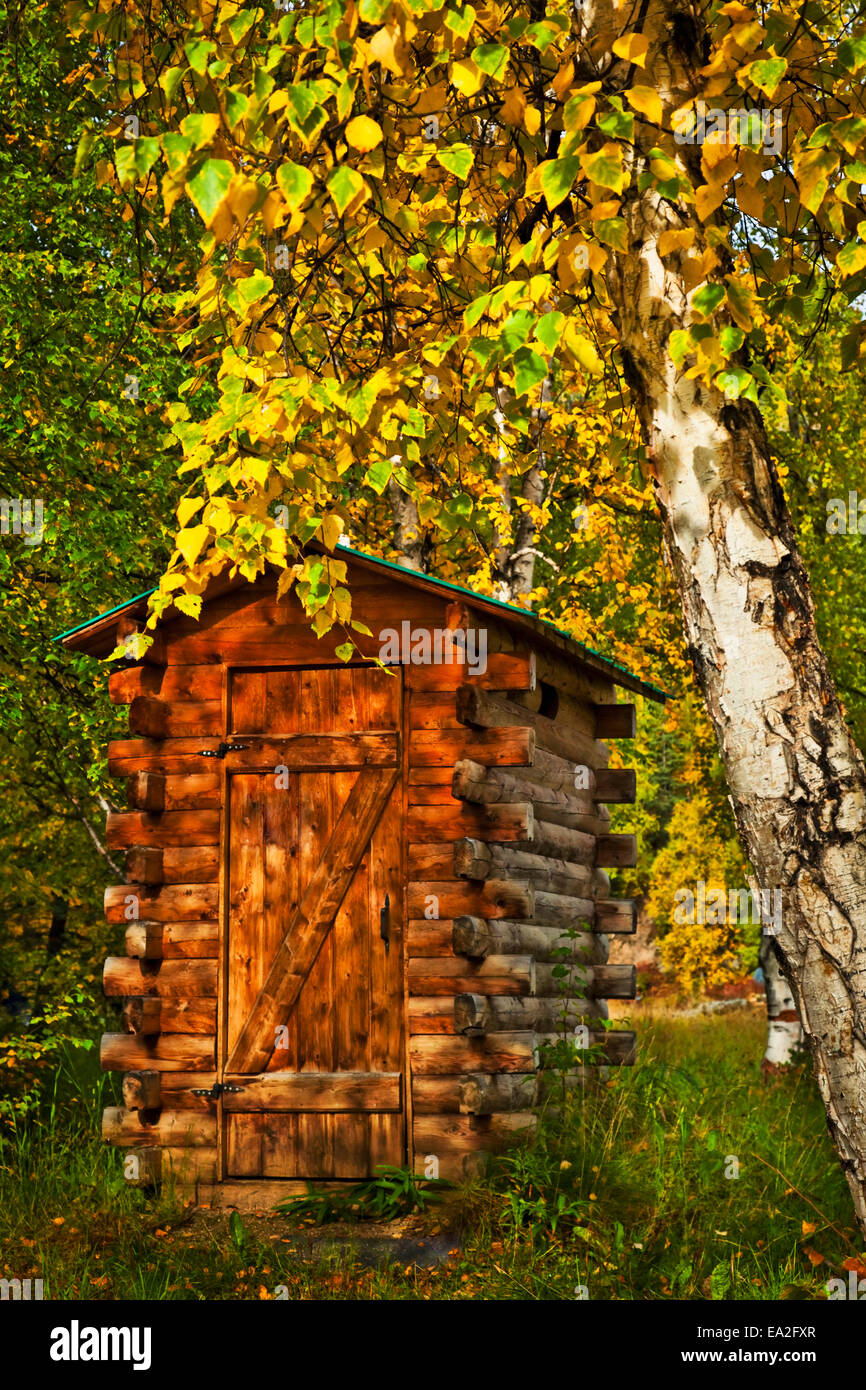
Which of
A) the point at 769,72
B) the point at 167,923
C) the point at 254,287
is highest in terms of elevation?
the point at 769,72

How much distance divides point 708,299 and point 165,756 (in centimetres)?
605

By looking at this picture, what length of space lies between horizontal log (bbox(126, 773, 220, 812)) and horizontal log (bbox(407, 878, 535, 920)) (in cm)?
159

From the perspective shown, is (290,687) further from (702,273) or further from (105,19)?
(702,273)

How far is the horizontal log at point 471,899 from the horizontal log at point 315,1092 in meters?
1.07

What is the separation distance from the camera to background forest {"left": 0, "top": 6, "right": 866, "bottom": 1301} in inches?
416

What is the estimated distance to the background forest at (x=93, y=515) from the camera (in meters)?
10.6

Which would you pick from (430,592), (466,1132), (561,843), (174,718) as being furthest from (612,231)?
(561,843)

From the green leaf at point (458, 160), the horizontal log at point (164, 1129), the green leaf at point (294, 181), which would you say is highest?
the green leaf at point (458, 160)

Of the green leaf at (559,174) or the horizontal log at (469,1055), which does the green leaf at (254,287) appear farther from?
the horizontal log at (469,1055)

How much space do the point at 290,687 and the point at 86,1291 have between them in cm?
391

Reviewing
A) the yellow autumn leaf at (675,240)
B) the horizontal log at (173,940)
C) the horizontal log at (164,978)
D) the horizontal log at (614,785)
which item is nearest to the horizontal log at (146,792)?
the horizontal log at (173,940)

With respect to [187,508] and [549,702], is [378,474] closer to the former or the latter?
[187,508]

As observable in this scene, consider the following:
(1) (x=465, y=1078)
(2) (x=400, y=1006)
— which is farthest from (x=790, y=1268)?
(2) (x=400, y=1006)

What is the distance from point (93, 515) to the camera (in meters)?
10.5
